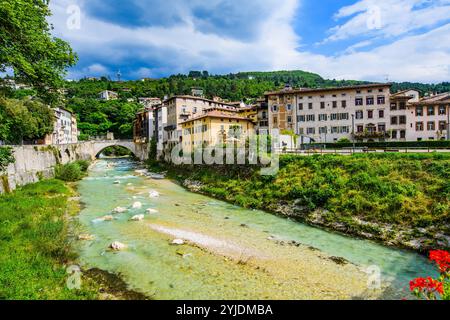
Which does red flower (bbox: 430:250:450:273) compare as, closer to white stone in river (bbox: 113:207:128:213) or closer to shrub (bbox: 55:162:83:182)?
white stone in river (bbox: 113:207:128:213)

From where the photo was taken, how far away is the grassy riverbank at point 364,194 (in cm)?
1666

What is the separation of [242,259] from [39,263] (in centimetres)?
936

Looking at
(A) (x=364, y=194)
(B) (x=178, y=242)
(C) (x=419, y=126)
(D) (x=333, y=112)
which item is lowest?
(B) (x=178, y=242)

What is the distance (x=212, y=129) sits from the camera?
4488 centimetres

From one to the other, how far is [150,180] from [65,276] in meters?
31.0

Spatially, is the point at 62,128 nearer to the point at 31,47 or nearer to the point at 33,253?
the point at 31,47

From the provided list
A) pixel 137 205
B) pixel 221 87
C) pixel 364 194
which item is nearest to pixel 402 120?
pixel 364 194

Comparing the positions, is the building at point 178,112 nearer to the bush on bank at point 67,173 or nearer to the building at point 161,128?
the building at point 161,128

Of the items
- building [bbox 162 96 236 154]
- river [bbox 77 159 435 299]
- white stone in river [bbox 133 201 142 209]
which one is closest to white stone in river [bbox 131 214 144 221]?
river [bbox 77 159 435 299]

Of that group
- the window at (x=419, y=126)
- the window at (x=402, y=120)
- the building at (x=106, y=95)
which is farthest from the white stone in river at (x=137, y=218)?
the building at (x=106, y=95)

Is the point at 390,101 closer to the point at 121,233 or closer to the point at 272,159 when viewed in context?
the point at 272,159

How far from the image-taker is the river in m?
11.1

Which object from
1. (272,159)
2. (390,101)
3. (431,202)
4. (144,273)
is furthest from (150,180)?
(390,101)
